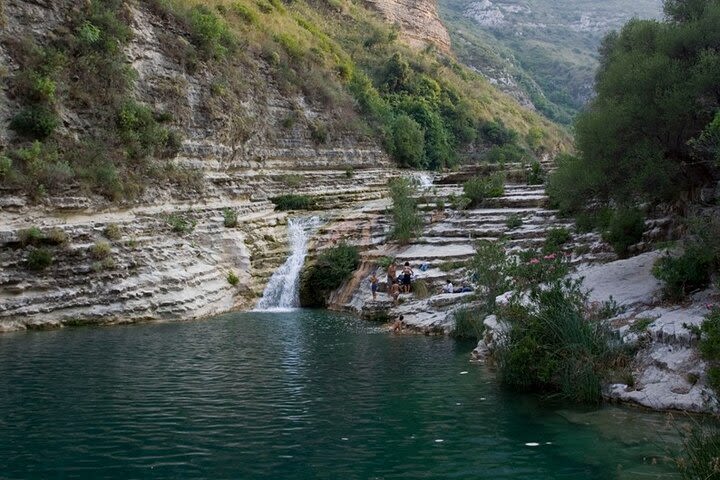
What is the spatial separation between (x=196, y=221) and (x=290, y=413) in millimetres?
15497

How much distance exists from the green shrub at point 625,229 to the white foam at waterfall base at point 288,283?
11.3 meters

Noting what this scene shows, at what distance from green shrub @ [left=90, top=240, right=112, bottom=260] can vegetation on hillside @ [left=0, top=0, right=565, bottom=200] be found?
2.51m

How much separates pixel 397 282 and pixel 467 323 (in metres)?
4.92

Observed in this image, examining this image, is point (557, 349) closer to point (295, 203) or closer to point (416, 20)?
point (295, 203)

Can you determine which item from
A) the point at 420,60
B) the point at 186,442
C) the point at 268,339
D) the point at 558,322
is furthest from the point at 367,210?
the point at 420,60

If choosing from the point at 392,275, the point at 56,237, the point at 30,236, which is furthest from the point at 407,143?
the point at 30,236

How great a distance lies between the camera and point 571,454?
7.54m

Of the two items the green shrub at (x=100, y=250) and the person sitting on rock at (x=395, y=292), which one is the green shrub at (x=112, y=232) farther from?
the person sitting on rock at (x=395, y=292)

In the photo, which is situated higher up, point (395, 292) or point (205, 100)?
point (205, 100)

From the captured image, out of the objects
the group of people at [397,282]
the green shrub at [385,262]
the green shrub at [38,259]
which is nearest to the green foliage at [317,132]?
the green shrub at [385,262]

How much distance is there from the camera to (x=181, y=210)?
23.9 meters

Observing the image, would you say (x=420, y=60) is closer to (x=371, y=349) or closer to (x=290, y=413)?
(x=371, y=349)

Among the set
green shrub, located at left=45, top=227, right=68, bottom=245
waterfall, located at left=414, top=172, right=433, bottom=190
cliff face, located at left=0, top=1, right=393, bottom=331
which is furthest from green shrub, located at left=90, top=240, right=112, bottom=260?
waterfall, located at left=414, top=172, right=433, bottom=190

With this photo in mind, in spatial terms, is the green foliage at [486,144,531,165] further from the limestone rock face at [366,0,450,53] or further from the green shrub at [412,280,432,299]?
the green shrub at [412,280,432,299]
